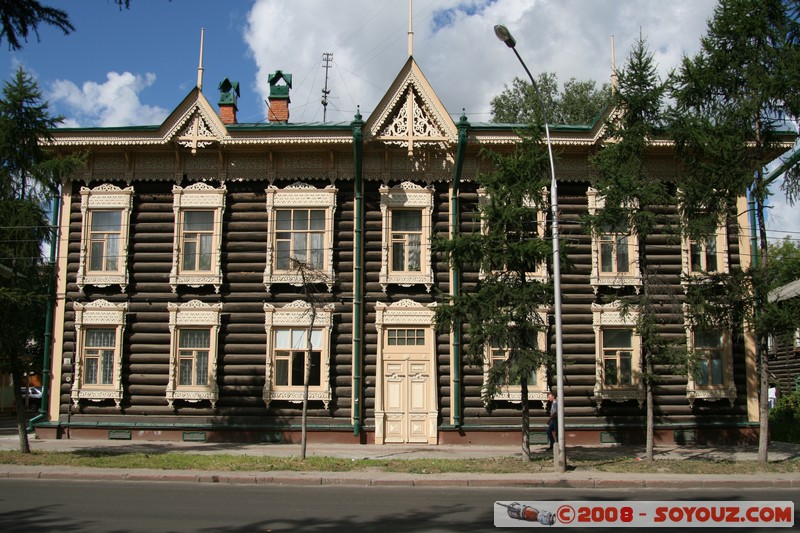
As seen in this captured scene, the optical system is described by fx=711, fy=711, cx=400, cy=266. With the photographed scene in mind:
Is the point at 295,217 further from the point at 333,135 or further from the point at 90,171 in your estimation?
the point at 90,171

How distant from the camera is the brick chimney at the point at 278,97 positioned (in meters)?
24.5

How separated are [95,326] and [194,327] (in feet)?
10.2

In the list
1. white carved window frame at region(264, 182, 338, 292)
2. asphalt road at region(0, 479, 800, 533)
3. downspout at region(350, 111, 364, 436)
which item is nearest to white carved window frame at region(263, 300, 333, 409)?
downspout at region(350, 111, 364, 436)

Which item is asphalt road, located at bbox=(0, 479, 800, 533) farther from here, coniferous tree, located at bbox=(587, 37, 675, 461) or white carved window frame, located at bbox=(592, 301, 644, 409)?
white carved window frame, located at bbox=(592, 301, 644, 409)

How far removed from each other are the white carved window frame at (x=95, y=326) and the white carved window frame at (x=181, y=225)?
1973 mm

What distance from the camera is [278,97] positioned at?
24500 millimetres

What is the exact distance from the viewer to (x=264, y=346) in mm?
21531

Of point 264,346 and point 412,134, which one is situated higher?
point 412,134

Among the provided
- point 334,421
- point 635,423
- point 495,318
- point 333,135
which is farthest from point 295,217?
point 635,423

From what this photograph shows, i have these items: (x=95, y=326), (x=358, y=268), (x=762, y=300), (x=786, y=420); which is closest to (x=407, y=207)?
(x=358, y=268)

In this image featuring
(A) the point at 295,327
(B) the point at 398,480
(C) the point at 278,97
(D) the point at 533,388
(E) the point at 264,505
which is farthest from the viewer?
(C) the point at 278,97

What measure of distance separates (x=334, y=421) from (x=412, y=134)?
8.90 meters

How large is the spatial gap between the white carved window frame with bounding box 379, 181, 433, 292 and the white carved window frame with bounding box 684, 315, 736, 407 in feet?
26.5

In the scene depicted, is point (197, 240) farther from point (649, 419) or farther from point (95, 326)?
point (649, 419)
